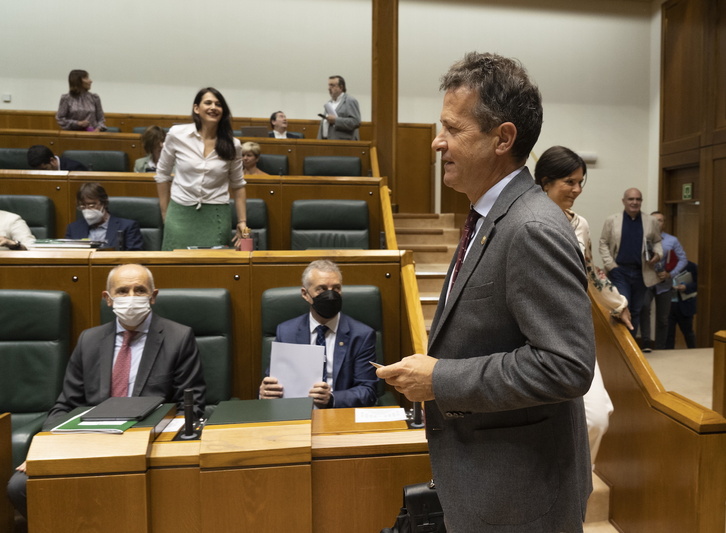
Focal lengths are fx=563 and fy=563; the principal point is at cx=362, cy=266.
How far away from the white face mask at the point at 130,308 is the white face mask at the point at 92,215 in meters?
1.07

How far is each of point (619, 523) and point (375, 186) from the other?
185 centimetres

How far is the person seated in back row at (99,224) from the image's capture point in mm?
2379

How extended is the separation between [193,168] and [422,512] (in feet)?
5.35

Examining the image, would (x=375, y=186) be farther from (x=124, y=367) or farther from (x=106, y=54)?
(x=106, y=54)

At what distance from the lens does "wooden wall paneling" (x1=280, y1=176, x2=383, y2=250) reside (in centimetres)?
287

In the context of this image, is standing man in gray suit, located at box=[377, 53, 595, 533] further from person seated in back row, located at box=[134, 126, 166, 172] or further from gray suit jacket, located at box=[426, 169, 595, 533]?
person seated in back row, located at box=[134, 126, 166, 172]

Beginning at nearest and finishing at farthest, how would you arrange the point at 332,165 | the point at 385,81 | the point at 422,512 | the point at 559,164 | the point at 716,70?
1. the point at 422,512
2. the point at 559,164
3. the point at 385,81
4. the point at 332,165
5. the point at 716,70

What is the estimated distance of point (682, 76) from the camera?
501 centimetres

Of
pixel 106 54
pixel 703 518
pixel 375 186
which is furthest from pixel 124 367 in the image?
pixel 106 54

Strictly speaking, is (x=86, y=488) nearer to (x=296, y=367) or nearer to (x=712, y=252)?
(x=296, y=367)

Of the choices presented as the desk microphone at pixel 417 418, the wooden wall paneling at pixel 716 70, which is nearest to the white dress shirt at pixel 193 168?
the desk microphone at pixel 417 418

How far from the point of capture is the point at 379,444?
3.22 feet

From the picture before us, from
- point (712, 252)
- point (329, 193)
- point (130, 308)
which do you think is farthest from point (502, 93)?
point (712, 252)

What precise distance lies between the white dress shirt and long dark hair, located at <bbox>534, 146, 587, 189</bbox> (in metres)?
1.18
